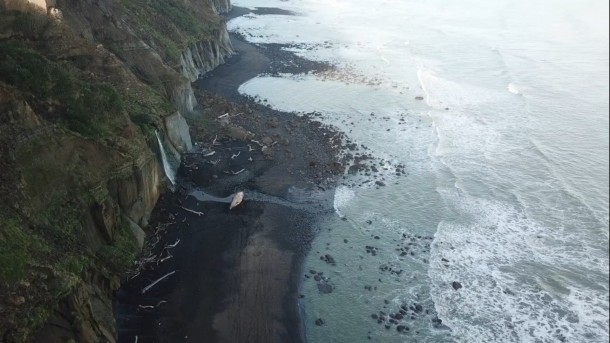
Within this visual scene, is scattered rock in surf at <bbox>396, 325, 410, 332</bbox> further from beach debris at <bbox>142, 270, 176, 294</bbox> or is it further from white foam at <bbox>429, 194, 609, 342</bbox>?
beach debris at <bbox>142, 270, 176, 294</bbox>

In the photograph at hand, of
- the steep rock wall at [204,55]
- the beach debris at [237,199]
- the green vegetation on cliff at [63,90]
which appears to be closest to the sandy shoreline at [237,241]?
the beach debris at [237,199]

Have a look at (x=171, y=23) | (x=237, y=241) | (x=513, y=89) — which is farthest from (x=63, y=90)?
(x=513, y=89)

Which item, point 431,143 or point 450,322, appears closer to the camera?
point 450,322

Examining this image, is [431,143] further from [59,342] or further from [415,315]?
[59,342]

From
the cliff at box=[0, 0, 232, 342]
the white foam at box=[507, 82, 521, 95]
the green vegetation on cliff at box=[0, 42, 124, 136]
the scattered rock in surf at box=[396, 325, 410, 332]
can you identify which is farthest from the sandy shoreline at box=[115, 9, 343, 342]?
the white foam at box=[507, 82, 521, 95]

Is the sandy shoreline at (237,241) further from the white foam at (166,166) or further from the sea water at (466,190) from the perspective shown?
the sea water at (466,190)

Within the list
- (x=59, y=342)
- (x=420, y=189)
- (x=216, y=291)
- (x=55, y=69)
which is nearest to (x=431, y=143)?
(x=420, y=189)
